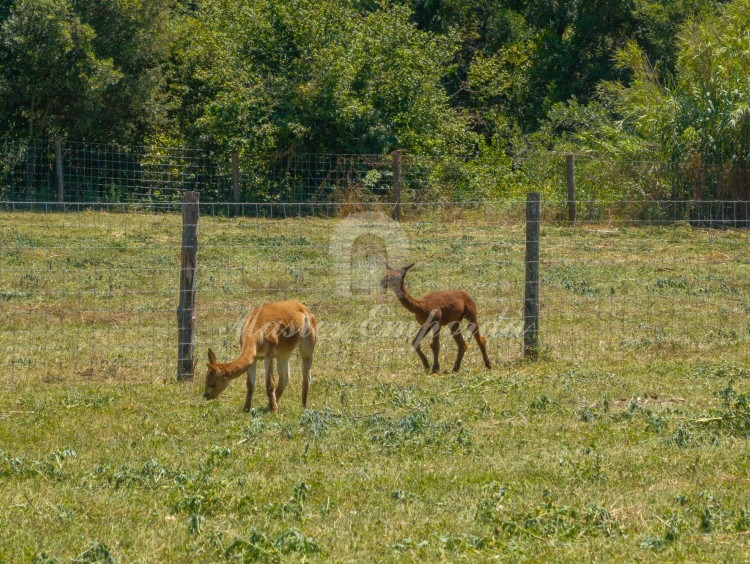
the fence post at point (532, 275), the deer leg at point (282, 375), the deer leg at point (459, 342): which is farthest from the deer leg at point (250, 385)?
the fence post at point (532, 275)

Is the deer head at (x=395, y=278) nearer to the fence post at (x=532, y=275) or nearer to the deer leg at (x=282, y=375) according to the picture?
the fence post at (x=532, y=275)

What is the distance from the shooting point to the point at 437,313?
11.6m

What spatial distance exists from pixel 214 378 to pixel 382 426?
5.23 ft

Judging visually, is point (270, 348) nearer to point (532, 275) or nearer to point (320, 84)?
point (532, 275)

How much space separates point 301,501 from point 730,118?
18883 mm

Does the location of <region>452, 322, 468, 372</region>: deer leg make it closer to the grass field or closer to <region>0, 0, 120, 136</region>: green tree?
the grass field

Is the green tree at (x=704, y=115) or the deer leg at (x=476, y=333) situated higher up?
the green tree at (x=704, y=115)

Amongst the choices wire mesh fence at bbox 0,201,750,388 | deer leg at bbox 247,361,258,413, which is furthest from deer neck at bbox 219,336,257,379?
wire mesh fence at bbox 0,201,750,388

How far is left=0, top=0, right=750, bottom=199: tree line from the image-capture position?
957 inches

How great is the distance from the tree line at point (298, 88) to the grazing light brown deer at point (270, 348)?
14.3 m

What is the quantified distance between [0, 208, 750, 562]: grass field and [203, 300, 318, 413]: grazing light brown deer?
9.4 inches

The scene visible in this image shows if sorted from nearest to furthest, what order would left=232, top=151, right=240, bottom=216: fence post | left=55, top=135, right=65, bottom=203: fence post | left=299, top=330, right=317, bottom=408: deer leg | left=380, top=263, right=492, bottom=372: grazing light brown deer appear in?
left=299, top=330, right=317, bottom=408: deer leg → left=380, top=263, right=492, bottom=372: grazing light brown deer → left=55, top=135, right=65, bottom=203: fence post → left=232, top=151, right=240, bottom=216: fence post

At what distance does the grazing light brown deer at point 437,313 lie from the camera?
1155cm

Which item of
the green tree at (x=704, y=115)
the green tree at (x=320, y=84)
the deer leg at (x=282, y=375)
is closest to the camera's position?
the deer leg at (x=282, y=375)
